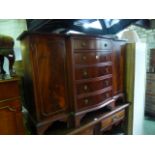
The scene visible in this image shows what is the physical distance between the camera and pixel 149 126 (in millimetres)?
2529

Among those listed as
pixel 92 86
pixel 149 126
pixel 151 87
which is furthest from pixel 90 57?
pixel 151 87

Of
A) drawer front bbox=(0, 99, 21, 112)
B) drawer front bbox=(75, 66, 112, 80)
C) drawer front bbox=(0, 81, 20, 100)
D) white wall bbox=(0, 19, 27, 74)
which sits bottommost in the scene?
drawer front bbox=(0, 99, 21, 112)

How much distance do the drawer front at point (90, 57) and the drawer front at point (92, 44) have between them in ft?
0.19

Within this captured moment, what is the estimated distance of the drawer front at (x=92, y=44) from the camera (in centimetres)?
129

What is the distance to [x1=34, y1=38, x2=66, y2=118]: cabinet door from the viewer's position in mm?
1133

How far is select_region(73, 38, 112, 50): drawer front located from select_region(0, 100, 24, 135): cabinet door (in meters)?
0.68

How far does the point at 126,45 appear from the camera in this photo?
183 centimetres

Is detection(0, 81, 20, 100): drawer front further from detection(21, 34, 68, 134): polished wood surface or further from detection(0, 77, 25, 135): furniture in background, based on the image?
detection(21, 34, 68, 134): polished wood surface

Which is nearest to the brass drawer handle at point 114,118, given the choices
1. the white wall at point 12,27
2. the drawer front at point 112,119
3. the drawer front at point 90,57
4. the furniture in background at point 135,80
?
the drawer front at point 112,119

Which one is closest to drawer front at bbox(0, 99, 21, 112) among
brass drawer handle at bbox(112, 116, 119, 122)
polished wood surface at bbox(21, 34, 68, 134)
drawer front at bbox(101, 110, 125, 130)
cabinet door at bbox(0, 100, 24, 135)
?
cabinet door at bbox(0, 100, 24, 135)

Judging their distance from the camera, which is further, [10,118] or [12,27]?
[12,27]

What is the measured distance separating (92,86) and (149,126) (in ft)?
5.63

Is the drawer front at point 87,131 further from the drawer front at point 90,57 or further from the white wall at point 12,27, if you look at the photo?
the white wall at point 12,27

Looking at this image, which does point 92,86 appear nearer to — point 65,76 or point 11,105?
point 65,76
